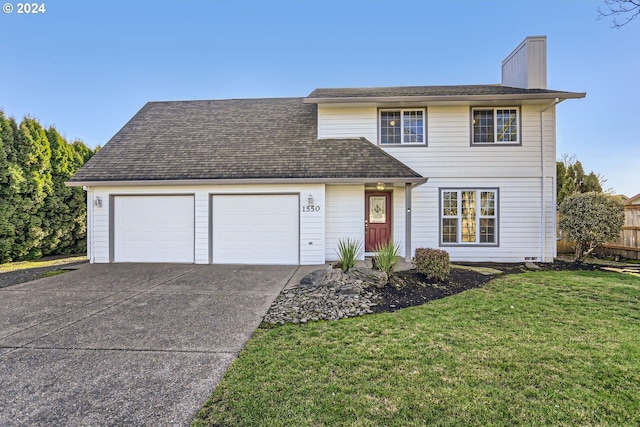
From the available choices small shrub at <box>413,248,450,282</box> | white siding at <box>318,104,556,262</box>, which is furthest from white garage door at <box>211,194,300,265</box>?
small shrub at <box>413,248,450,282</box>

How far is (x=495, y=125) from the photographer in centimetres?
952

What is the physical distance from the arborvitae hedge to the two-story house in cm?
270

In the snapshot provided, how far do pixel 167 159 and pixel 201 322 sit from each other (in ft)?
23.1

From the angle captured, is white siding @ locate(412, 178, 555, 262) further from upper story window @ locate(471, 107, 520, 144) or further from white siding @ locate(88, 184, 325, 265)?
white siding @ locate(88, 184, 325, 265)

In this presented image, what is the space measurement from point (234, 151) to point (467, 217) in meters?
7.96

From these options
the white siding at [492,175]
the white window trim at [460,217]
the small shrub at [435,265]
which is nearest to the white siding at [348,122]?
the white siding at [492,175]

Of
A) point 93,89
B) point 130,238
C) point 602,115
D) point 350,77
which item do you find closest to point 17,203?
point 130,238

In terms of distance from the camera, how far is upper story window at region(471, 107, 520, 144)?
9.48 m

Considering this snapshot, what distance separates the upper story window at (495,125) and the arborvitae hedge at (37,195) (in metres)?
15.1

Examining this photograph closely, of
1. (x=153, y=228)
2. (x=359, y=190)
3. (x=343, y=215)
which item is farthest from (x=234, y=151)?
(x=359, y=190)

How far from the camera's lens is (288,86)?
17156 millimetres

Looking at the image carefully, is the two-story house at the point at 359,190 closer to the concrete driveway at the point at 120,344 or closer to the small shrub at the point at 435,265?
the small shrub at the point at 435,265

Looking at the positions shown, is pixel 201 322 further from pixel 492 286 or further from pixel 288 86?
pixel 288 86

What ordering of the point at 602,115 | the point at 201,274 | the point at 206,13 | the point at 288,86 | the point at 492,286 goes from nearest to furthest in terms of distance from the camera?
the point at 492,286 → the point at 201,274 → the point at 206,13 → the point at 602,115 → the point at 288,86
